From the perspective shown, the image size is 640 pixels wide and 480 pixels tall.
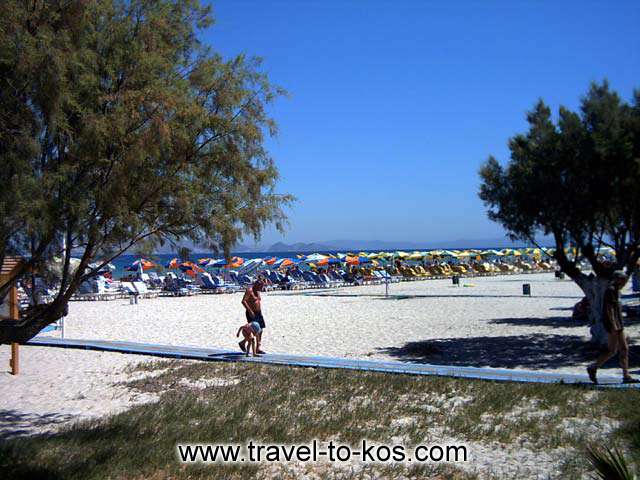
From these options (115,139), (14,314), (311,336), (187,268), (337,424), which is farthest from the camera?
(187,268)

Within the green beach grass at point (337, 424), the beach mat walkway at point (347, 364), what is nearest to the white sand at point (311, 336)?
the beach mat walkway at point (347, 364)

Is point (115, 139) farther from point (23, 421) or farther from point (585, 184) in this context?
point (585, 184)

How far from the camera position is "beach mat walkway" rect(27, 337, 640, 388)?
7965 mm

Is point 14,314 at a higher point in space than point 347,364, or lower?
higher

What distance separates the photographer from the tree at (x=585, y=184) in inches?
404

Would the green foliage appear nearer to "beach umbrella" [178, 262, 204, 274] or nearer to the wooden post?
the wooden post

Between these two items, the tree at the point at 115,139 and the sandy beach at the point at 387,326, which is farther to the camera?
the sandy beach at the point at 387,326

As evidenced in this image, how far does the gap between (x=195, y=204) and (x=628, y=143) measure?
25.4 feet

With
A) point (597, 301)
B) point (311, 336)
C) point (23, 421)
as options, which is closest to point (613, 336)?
point (597, 301)

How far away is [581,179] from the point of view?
10.6 metres

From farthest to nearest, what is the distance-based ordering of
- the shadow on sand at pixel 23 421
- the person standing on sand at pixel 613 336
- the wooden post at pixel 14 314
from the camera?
the wooden post at pixel 14 314
the person standing on sand at pixel 613 336
the shadow on sand at pixel 23 421

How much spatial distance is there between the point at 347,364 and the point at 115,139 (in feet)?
18.5

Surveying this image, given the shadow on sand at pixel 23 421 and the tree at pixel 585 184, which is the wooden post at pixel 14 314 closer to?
the shadow on sand at pixel 23 421

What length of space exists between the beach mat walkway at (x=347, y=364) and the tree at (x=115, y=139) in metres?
3.99
